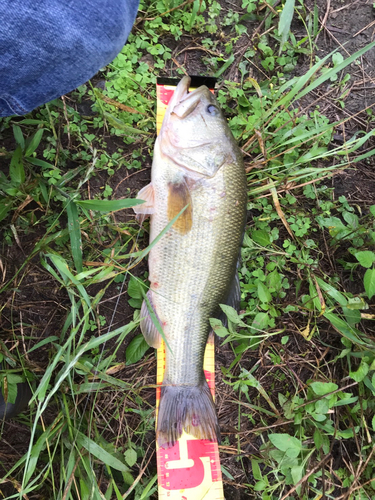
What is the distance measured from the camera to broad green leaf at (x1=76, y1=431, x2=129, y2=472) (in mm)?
2080

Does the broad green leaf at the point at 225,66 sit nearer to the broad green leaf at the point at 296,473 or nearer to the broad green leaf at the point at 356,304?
the broad green leaf at the point at 356,304

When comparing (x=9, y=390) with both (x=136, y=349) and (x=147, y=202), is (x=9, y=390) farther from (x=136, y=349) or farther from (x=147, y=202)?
(x=147, y=202)

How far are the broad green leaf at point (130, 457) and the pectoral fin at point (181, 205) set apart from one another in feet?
4.87

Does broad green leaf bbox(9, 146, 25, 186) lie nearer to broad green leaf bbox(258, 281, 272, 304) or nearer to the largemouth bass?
the largemouth bass

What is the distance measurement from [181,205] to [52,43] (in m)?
1.07

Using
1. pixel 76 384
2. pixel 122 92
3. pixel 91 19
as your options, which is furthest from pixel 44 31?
A: pixel 76 384

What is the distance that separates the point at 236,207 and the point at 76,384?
1.58m

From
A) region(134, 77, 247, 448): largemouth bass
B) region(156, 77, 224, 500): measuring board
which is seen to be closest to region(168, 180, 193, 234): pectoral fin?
region(134, 77, 247, 448): largemouth bass

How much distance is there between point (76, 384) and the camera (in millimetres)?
2242

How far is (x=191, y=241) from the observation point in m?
2.17

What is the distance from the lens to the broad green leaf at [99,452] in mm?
2080

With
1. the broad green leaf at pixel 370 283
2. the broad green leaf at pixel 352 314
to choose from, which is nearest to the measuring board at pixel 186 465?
the broad green leaf at pixel 352 314

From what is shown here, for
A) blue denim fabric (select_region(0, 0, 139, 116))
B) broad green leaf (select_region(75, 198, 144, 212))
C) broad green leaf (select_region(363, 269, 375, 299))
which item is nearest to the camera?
blue denim fabric (select_region(0, 0, 139, 116))

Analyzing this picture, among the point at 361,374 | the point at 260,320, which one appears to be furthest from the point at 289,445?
the point at 260,320
